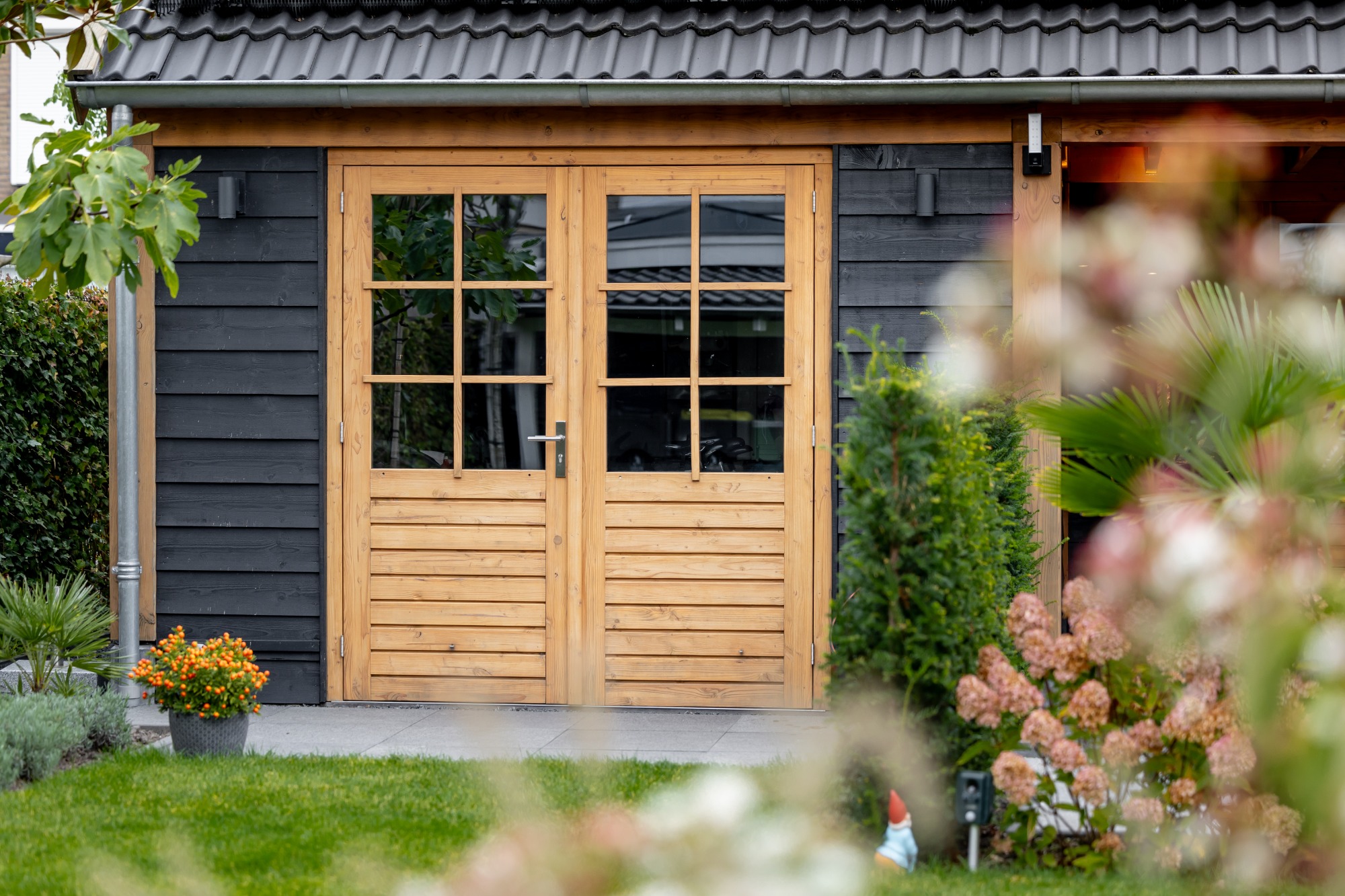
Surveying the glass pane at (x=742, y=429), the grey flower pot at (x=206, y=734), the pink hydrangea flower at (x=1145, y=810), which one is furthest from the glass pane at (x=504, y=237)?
the pink hydrangea flower at (x=1145, y=810)

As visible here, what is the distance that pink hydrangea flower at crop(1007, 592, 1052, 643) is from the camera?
3732 millimetres

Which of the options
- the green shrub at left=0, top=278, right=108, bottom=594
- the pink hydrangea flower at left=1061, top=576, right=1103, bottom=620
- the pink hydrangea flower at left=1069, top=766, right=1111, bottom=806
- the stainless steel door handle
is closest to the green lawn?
the pink hydrangea flower at left=1069, top=766, right=1111, bottom=806

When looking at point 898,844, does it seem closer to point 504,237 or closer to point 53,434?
point 504,237

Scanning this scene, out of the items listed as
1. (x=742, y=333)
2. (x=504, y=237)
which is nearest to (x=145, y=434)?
(x=504, y=237)

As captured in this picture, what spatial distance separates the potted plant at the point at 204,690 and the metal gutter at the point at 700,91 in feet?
7.42

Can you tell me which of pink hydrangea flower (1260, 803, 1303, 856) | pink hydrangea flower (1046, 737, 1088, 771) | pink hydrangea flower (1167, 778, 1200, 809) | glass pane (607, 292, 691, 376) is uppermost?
glass pane (607, 292, 691, 376)

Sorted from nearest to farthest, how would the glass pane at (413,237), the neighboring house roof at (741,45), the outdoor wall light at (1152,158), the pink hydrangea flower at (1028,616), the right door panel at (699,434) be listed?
the pink hydrangea flower at (1028,616) → the neighboring house roof at (741,45) → the right door panel at (699,434) → the glass pane at (413,237) → the outdoor wall light at (1152,158)

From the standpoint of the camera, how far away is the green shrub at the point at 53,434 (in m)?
7.18

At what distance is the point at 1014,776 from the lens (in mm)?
3445

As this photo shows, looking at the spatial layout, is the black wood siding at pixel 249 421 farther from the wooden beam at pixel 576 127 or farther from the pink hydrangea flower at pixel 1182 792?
the pink hydrangea flower at pixel 1182 792

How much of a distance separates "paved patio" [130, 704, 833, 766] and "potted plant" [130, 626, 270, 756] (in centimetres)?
22

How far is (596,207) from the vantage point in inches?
A: 229

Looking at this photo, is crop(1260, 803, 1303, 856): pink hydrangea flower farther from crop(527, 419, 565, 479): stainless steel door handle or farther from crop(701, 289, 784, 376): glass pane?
crop(527, 419, 565, 479): stainless steel door handle

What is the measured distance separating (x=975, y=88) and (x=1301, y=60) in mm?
1246
